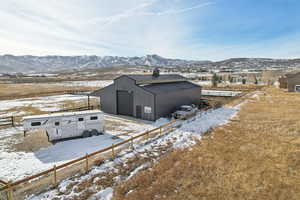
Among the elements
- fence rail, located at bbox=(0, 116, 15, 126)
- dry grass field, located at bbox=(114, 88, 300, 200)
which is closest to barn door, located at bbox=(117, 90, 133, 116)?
dry grass field, located at bbox=(114, 88, 300, 200)

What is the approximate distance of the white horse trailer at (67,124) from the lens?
1433 centimetres

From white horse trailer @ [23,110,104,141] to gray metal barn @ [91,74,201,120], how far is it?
705 cm

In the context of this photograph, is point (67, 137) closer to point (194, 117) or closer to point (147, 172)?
point (147, 172)

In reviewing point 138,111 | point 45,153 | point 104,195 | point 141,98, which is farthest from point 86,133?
point 104,195

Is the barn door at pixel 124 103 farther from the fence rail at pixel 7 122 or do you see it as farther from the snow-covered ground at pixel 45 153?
the fence rail at pixel 7 122

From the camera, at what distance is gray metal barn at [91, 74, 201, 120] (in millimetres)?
21688

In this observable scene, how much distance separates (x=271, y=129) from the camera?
16.0 m

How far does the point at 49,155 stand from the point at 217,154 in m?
12.0

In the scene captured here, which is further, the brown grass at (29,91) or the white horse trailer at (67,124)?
the brown grass at (29,91)

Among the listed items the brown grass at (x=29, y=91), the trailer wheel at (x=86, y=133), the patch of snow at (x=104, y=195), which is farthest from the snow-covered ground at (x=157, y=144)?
the brown grass at (x=29, y=91)

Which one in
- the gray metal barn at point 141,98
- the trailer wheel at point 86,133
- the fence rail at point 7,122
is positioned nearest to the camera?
the trailer wheel at point 86,133

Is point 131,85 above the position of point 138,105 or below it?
above

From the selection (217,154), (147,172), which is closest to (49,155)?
(147,172)

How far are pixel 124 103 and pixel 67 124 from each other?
9977mm
